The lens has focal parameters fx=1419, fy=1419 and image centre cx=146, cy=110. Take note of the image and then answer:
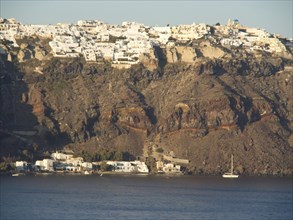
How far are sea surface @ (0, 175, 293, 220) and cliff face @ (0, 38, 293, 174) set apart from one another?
7493mm

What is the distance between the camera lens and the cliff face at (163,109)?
16862 centimetres

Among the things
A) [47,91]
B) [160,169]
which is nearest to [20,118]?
[47,91]

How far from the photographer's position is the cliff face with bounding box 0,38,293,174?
168625mm

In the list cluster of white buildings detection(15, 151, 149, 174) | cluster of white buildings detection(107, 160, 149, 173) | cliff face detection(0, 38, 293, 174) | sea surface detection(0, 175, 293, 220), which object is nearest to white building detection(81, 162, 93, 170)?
cluster of white buildings detection(15, 151, 149, 174)

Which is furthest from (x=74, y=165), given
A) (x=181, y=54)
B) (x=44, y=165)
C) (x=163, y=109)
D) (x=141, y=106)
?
(x=181, y=54)

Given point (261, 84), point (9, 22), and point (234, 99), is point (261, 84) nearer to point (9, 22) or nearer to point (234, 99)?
point (234, 99)

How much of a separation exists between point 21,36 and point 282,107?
37.8 metres

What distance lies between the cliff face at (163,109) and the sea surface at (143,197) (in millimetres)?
7493

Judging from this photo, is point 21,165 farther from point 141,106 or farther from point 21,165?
point 141,106

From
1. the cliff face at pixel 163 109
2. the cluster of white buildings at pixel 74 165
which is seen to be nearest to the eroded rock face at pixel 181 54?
the cliff face at pixel 163 109

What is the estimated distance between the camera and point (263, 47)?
198 metres

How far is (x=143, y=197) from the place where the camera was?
13438 cm

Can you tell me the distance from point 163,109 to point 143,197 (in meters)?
41.7

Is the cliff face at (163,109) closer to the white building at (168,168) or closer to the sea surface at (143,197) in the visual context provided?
the white building at (168,168)
